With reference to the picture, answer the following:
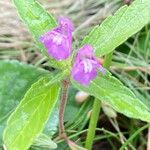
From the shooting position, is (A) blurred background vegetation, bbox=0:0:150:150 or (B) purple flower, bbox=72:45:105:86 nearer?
(B) purple flower, bbox=72:45:105:86

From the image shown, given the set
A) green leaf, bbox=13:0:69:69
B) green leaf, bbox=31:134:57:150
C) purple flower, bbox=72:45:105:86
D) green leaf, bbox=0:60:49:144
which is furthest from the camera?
green leaf, bbox=0:60:49:144

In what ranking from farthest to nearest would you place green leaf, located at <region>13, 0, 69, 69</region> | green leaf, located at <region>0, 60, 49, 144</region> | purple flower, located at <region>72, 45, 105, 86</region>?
green leaf, located at <region>0, 60, 49, 144</region>, green leaf, located at <region>13, 0, 69, 69</region>, purple flower, located at <region>72, 45, 105, 86</region>

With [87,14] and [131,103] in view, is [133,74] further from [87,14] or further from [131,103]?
[131,103]

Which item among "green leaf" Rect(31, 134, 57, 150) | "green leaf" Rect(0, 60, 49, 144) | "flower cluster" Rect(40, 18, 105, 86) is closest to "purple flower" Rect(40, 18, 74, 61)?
"flower cluster" Rect(40, 18, 105, 86)

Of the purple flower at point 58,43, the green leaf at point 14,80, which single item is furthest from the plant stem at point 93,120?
the purple flower at point 58,43

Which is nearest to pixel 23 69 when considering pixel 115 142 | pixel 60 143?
pixel 60 143

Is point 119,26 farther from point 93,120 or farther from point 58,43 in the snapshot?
point 93,120

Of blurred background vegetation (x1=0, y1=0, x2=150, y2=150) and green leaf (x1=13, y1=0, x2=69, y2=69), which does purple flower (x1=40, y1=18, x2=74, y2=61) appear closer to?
green leaf (x1=13, y1=0, x2=69, y2=69)

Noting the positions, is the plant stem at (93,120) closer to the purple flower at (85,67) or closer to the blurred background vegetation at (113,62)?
the blurred background vegetation at (113,62)
